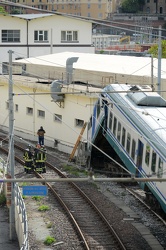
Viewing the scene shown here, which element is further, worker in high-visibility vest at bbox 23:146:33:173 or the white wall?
the white wall

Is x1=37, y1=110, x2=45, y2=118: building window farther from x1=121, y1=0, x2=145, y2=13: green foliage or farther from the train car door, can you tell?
x1=121, y1=0, x2=145, y2=13: green foliage

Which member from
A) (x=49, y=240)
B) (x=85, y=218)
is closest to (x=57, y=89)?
(x=85, y=218)

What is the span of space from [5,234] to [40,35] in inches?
1668

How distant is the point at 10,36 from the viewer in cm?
6425

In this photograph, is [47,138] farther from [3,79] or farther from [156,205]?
[156,205]

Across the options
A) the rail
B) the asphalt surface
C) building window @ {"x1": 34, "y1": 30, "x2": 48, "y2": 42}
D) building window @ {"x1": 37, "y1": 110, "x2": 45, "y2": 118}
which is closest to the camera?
the rail

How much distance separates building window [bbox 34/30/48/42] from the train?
33280mm

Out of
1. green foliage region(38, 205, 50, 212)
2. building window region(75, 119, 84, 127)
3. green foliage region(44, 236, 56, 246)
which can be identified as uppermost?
building window region(75, 119, 84, 127)

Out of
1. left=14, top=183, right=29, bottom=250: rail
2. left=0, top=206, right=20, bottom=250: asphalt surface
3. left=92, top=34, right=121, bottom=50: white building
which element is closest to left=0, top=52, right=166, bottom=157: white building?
left=0, top=206, right=20, bottom=250: asphalt surface

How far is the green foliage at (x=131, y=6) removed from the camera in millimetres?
178250

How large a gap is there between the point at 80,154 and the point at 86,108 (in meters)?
2.83

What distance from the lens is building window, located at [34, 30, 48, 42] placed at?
2552 inches

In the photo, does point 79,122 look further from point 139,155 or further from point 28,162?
point 139,155

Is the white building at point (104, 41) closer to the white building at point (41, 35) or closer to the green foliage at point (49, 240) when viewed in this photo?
the white building at point (41, 35)
